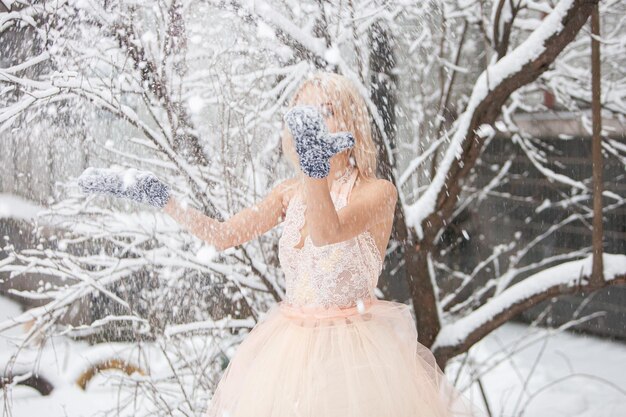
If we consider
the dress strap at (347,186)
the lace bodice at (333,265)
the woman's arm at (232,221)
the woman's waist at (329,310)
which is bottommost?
the woman's waist at (329,310)

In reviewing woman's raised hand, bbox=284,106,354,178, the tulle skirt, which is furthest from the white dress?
woman's raised hand, bbox=284,106,354,178

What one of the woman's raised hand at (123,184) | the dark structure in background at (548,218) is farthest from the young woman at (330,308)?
the dark structure in background at (548,218)

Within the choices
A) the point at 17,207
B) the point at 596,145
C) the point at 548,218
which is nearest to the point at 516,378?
the point at 548,218

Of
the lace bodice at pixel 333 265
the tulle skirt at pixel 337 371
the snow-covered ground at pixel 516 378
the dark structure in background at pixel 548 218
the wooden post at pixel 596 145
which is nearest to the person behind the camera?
the tulle skirt at pixel 337 371

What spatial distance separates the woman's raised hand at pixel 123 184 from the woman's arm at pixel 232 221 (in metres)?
0.05

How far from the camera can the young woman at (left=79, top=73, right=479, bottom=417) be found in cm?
109

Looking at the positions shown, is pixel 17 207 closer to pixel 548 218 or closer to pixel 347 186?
pixel 347 186

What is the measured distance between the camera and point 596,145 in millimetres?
1668

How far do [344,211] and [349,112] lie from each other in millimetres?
190

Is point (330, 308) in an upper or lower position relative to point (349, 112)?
lower

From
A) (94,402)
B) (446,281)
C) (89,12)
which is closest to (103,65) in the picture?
(89,12)

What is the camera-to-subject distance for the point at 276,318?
1.25m

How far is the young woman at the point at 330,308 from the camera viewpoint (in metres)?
1.09

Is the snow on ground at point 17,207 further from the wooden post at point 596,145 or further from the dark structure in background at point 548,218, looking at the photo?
the dark structure in background at point 548,218
